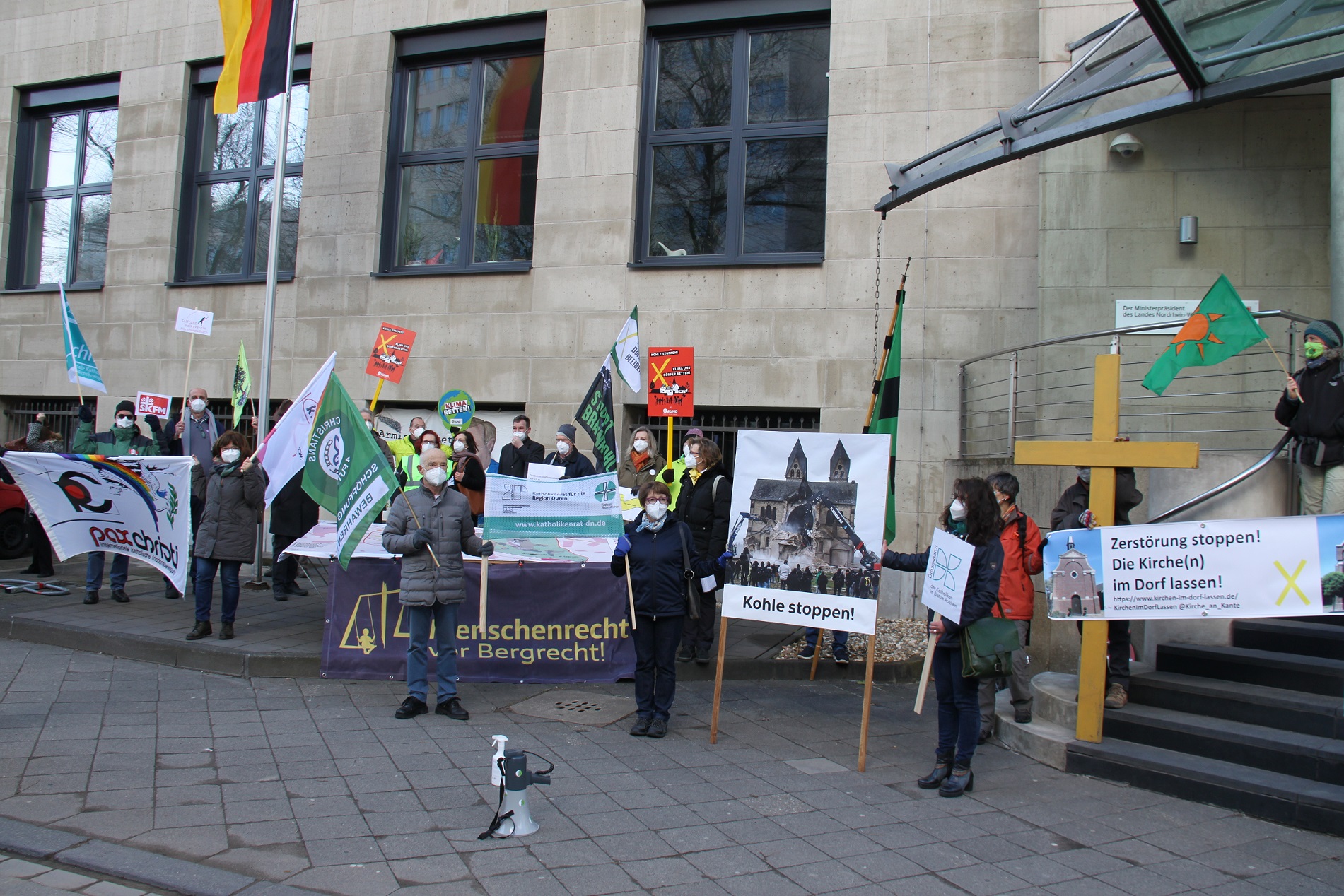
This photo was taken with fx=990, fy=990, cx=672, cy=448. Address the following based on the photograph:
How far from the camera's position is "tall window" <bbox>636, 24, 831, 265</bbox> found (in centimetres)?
1243

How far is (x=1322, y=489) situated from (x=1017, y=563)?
2.10 metres

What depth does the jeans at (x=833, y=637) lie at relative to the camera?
29.2ft

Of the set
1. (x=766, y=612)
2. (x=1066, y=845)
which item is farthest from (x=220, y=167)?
(x=1066, y=845)

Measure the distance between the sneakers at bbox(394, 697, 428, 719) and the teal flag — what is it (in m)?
8.24

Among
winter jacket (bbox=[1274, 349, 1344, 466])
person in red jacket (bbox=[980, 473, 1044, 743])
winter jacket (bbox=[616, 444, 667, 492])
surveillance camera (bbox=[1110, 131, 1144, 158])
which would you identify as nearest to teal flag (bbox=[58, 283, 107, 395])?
winter jacket (bbox=[616, 444, 667, 492])

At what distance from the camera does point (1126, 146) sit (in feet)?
34.1

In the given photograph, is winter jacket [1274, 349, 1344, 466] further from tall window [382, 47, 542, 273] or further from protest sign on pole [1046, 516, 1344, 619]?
tall window [382, 47, 542, 273]

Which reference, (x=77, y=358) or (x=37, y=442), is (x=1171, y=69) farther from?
(x=37, y=442)

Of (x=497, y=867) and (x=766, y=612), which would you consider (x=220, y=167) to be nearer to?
(x=766, y=612)

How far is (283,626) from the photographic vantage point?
9453mm

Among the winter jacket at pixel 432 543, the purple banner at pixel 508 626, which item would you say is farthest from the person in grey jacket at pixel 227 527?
the winter jacket at pixel 432 543

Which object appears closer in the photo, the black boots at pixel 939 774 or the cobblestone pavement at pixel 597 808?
the cobblestone pavement at pixel 597 808

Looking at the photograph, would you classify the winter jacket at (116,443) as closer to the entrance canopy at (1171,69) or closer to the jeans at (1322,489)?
the entrance canopy at (1171,69)

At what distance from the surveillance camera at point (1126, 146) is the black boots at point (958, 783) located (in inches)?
289
